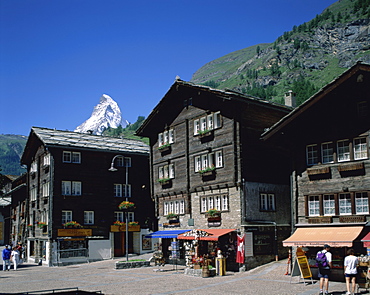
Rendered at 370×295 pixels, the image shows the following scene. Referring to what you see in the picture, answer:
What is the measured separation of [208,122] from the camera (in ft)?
119

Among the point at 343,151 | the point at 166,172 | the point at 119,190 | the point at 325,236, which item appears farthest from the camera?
the point at 119,190

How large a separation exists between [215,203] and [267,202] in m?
3.91

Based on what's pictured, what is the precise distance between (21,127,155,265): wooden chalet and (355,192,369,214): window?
2439cm

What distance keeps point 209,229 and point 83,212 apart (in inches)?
697

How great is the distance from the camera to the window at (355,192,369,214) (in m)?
24.4

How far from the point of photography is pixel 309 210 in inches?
1071

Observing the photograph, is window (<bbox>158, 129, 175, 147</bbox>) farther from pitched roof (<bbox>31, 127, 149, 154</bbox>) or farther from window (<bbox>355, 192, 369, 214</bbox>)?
window (<bbox>355, 192, 369, 214</bbox>)

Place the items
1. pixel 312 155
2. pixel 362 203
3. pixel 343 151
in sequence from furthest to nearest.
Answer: pixel 312 155
pixel 343 151
pixel 362 203

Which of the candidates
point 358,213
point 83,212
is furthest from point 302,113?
point 83,212

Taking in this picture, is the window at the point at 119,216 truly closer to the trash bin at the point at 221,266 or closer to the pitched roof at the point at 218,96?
the pitched roof at the point at 218,96

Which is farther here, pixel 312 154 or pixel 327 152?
pixel 312 154

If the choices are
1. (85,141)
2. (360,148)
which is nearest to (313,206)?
(360,148)

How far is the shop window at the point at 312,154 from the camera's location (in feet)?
89.5

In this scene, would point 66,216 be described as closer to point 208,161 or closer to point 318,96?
point 208,161
